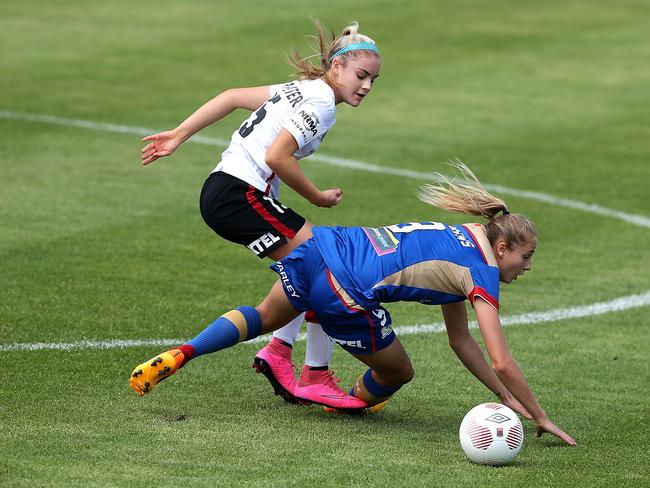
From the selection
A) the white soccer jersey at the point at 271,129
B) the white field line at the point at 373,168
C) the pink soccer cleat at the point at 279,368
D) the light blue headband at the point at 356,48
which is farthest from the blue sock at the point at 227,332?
the white field line at the point at 373,168

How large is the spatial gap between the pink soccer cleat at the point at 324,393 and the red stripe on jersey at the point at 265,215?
0.76 meters

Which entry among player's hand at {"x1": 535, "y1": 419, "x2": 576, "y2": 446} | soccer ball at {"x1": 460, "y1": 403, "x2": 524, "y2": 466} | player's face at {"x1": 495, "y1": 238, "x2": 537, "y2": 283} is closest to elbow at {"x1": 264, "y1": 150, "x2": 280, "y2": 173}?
player's face at {"x1": 495, "y1": 238, "x2": 537, "y2": 283}

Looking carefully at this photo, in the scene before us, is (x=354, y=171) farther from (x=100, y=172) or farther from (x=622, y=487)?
(x=622, y=487)

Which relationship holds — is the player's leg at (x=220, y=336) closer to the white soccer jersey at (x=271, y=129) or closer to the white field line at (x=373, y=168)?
the white soccer jersey at (x=271, y=129)

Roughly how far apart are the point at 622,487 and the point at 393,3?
17.6 m

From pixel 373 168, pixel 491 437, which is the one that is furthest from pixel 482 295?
pixel 373 168

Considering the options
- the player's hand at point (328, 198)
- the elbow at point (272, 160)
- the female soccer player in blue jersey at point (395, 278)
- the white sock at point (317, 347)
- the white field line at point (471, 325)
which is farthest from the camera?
the white field line at point (471, 325)

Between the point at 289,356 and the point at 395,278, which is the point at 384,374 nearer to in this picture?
the point at 395,278

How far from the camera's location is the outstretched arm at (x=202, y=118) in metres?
6.84

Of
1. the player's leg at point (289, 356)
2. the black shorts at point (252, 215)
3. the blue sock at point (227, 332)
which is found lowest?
the player's leg at point (289, 356)

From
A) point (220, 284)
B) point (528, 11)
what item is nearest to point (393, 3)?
point (528, 11)

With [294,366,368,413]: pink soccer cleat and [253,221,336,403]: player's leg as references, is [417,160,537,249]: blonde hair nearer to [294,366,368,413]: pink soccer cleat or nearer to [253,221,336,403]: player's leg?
[253,221,336,403]: player's leg

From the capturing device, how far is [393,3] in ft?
72.8

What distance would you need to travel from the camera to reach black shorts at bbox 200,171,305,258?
6551 mm
